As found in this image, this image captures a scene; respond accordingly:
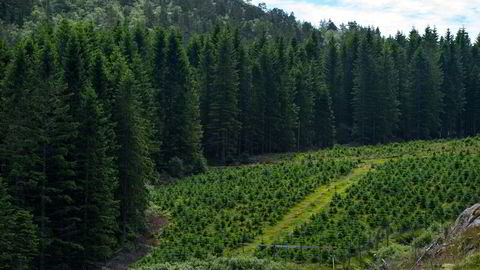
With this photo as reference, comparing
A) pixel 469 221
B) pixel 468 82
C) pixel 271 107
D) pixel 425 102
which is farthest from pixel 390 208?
pixel 468 82

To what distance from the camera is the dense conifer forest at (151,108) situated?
33.4m

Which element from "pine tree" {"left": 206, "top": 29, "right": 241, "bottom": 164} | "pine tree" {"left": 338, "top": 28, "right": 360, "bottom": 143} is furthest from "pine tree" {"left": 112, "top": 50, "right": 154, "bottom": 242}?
"pine tree" {"left": 338, "top": 28, "right": 360, "bottom": 143}

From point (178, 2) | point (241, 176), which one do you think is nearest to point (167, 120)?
point (241, 176)

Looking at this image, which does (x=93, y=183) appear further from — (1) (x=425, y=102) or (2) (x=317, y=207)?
(1) (x=425, y=102)

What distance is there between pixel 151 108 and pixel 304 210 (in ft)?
75.6

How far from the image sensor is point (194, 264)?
3092 cm

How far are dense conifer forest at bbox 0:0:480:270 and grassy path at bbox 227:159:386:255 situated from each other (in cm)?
865

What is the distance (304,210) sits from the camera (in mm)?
42406

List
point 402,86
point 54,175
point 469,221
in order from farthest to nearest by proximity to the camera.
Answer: point 402,86 → point 54,175 → point 469,221

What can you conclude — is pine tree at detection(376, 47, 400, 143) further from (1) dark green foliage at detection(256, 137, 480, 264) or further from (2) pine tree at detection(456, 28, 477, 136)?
(1) dark green foliage at detection(256, 137, 480, 264)

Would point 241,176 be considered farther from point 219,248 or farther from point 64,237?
point 64,237

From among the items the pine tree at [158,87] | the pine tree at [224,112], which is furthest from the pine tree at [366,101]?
the pine tree at [158,87]

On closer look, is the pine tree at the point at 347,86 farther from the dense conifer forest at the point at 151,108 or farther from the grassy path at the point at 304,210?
the grassy path at the point at 304,210

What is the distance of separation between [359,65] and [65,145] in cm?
6398
